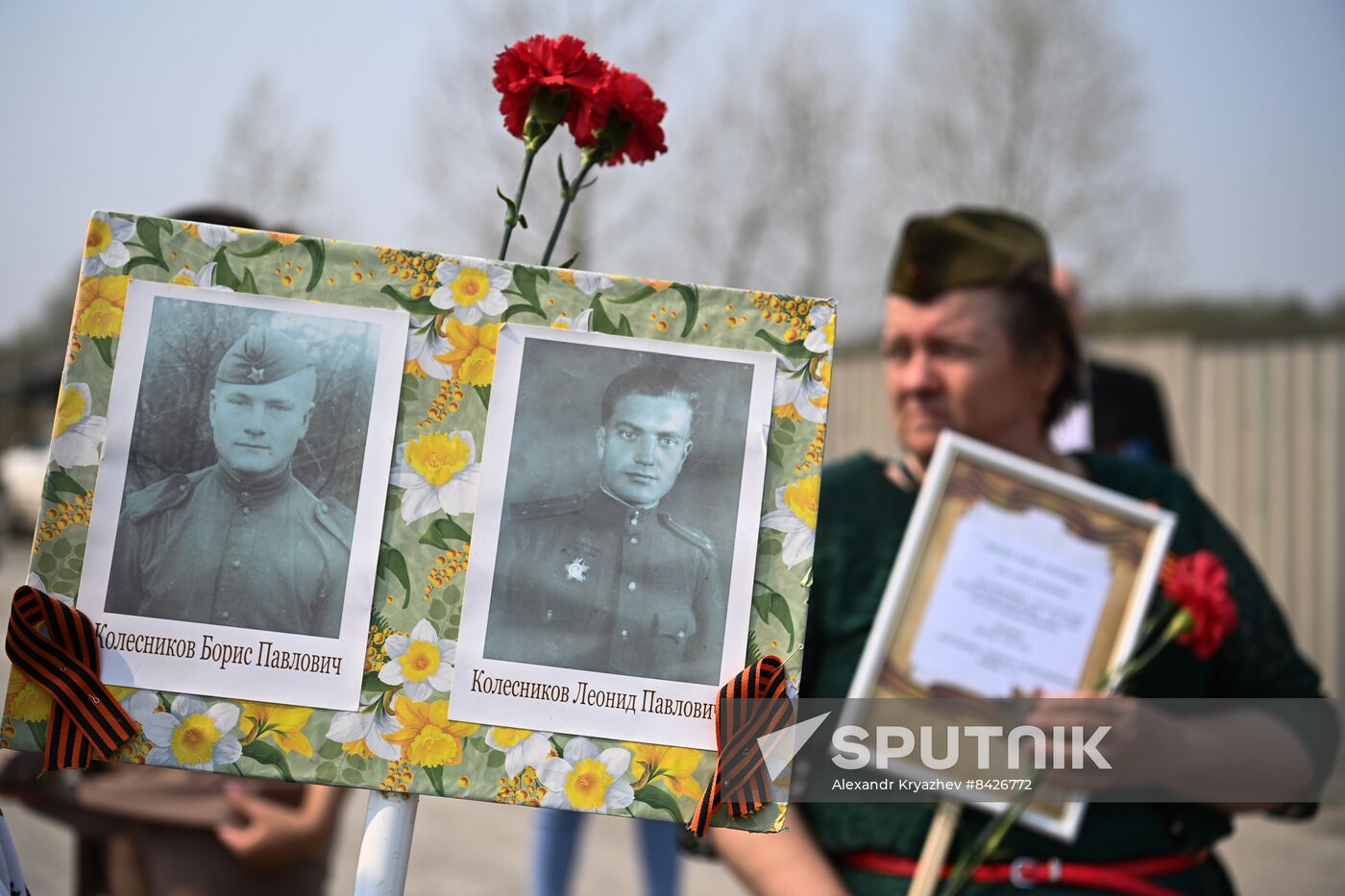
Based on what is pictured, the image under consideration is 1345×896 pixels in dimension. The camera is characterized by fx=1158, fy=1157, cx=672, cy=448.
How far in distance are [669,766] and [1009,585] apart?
878 millimetres

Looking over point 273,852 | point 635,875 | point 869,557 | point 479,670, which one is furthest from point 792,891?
point 635,875

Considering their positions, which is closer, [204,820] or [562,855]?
[204,820]

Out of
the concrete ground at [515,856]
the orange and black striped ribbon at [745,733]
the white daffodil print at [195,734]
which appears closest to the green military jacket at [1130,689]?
the orange and black striped ribbon at [745,733]

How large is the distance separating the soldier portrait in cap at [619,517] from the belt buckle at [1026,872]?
92cm

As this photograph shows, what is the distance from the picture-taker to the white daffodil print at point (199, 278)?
95 cm

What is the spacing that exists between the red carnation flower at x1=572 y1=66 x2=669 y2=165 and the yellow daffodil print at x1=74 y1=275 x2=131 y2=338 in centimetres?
41

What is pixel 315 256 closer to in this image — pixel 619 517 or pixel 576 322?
pixel 576 322

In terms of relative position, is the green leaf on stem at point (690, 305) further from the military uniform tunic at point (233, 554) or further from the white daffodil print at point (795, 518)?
the military uniform tunic at point (233, 554)

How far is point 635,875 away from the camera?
13.9ft

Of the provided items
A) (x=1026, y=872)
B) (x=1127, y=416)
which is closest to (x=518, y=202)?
(x=1026, y=872)

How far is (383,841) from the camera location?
96 centimetres

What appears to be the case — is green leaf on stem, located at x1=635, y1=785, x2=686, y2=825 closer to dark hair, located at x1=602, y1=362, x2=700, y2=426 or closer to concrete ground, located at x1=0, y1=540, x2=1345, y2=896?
dark hair, located at x1=602, y1=362, x2=700, y2=426

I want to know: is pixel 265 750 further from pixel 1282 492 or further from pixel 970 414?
pixel 1282 492

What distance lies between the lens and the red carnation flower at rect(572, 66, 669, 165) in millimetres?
1034
